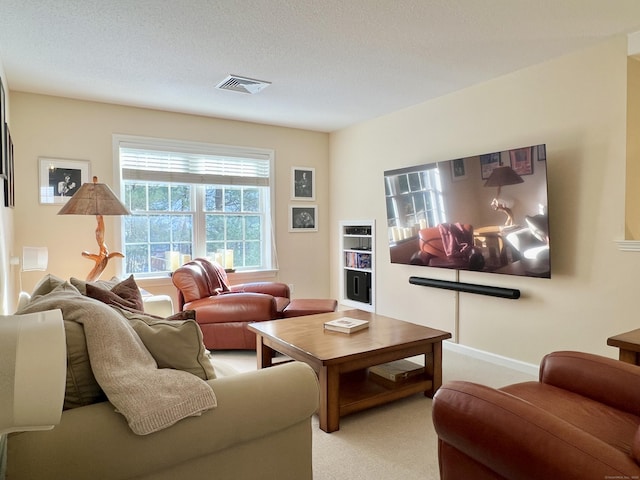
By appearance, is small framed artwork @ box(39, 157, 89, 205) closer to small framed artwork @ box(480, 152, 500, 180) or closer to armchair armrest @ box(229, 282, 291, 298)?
armchair armrest @ box(229, 282, 291, 298)

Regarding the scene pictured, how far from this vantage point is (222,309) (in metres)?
3.74

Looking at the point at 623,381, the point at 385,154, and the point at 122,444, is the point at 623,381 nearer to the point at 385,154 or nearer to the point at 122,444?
the point at 122,444

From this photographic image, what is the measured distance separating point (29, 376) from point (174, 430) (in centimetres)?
76

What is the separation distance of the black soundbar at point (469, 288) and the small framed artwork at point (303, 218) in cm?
173

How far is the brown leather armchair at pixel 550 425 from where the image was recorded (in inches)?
43.9

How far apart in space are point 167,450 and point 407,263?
3356 millimetres

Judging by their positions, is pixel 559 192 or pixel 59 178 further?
pixel 59 178

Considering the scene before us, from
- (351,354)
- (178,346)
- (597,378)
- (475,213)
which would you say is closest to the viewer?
(178,346)

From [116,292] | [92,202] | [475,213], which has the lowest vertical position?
[116,292]

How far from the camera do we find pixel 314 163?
5594mm

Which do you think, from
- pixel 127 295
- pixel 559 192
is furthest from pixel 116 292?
pixel 559 192

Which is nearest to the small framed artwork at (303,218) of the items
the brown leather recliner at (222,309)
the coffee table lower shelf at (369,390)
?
the brown leather recliner at (222,309)

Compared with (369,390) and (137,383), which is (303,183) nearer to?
(369,390)

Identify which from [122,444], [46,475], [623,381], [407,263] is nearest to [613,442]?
[623,381]
